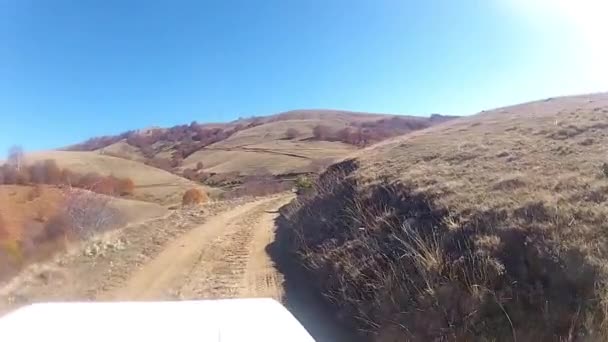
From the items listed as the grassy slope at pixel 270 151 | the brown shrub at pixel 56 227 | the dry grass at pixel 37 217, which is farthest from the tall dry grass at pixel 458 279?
the grassy slope at pixel 270 151

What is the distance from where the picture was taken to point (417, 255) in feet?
23.6

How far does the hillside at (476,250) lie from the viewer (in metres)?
5.42

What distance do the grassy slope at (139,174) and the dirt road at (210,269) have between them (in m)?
58.1

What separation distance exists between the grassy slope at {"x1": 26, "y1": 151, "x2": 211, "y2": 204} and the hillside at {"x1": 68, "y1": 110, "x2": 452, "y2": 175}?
11169 mm

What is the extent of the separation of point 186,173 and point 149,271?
102811 mm

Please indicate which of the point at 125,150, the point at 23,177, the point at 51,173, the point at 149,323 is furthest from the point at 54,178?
the point at 149,323

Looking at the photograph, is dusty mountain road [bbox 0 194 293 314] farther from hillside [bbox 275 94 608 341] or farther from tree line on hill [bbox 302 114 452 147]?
tree line on hill [bbox 302 114 452 147]

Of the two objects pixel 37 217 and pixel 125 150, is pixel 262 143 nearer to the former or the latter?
pixel 125 150

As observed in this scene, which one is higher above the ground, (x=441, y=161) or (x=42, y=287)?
(x=441, y=161)

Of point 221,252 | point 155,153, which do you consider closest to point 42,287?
point 221,252

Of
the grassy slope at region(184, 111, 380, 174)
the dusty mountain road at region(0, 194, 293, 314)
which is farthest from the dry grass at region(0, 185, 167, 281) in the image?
the grassy slope at region(184, 111, 380, 174)

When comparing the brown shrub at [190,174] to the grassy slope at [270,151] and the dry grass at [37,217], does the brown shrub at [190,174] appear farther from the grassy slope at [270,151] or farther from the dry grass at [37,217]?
the dry grass at [37,217]

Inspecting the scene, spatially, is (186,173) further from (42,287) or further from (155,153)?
(42,287)

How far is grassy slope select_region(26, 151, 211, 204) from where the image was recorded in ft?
267
